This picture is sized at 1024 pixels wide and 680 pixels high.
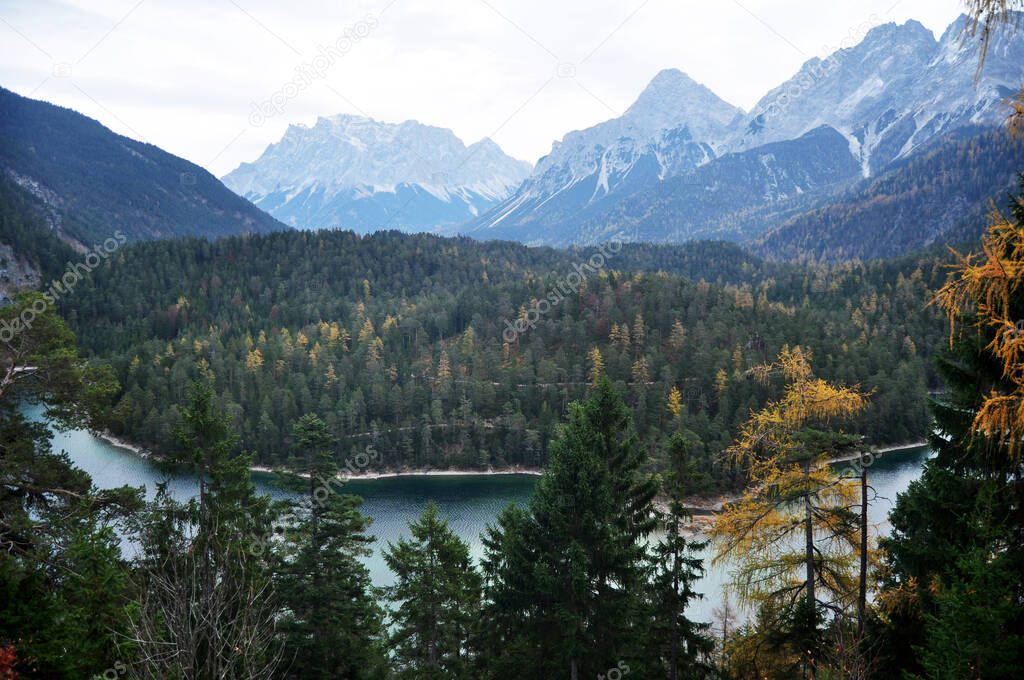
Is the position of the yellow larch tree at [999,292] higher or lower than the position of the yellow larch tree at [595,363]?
lower

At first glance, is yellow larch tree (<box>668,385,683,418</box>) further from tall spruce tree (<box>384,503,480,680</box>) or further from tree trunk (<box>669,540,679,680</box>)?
tree trunk (<box>669,540,679,680</box>)

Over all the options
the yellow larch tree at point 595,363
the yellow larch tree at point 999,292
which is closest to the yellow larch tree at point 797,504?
the yellow larch tree at point 999,292

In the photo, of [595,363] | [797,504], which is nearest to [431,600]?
[797,504]

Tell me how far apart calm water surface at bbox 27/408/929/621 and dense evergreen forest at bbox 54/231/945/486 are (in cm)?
363

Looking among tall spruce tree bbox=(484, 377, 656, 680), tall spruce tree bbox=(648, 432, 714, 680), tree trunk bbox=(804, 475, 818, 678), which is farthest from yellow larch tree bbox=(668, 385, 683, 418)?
tree trunk bbox=(804, 475, 818, 678)

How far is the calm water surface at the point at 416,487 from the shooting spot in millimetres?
53478

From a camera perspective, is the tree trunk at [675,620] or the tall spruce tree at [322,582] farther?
the tall spruce tree at [322,582]

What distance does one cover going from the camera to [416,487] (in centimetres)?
6725

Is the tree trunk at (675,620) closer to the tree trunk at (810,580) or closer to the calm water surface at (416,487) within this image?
the tree trunk at (810,580)

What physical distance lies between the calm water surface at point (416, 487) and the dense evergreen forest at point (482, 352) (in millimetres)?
3631

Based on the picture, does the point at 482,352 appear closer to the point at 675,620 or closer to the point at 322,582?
the point at 322,582

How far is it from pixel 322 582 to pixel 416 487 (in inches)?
1978

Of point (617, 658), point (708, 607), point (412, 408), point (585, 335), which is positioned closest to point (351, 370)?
point (412, 408)

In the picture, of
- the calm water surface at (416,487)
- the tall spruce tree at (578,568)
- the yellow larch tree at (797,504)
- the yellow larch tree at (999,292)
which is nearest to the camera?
the yellow larch tree at (999,292)
